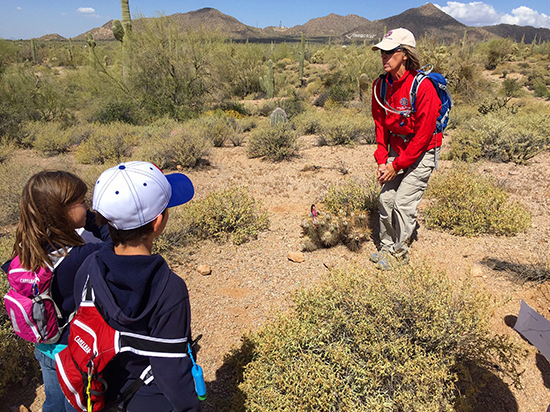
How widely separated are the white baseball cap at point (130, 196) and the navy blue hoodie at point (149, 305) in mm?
141

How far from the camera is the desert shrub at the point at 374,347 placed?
5.94ft

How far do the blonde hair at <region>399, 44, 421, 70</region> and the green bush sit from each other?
2529 mm

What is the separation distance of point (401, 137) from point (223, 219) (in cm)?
237

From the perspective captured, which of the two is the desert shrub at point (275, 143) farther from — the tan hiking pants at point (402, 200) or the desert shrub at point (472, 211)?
the tan hiking pants at point (402, 200)

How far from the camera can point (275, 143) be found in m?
7.77

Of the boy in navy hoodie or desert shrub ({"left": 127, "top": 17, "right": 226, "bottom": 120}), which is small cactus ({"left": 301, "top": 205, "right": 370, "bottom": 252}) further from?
desert shrub ({"left": 127, "top": 17, "right": 226, "bottom": 120})

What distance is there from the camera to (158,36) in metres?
12.8

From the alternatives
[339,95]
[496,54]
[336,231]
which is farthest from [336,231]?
[496,54]

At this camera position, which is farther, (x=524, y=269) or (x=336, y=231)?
(x=336, y=231)

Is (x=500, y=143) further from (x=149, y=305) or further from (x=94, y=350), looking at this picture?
(x=94, y=350)

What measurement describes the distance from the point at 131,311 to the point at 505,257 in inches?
150

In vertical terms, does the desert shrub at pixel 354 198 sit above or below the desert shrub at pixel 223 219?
above

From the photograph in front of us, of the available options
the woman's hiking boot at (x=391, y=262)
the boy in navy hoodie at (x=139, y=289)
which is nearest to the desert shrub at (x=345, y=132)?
the woman's hiking boot at (x=391, y=262)

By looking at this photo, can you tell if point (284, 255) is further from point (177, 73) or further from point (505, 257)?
point (177, 73)
